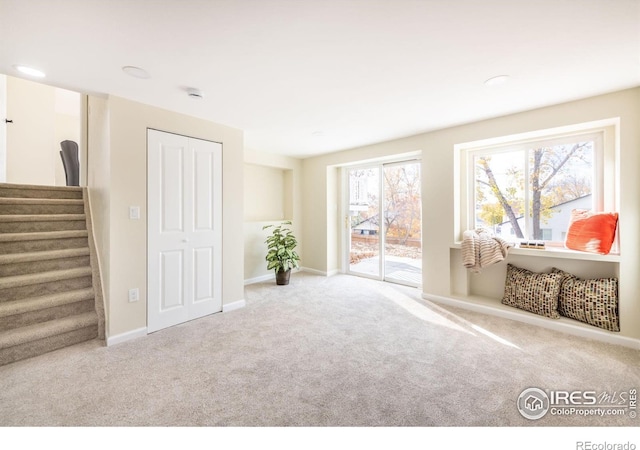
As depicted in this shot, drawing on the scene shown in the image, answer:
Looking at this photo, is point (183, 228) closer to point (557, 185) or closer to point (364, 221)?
point (364, 221)

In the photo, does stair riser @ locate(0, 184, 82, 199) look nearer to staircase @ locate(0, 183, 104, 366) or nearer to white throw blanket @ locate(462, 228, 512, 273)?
staircase @ locate(0, 183, 104, 366)

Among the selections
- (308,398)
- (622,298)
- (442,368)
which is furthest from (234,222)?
(622,298)

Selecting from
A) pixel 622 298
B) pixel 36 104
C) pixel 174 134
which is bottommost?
pixel 622 298

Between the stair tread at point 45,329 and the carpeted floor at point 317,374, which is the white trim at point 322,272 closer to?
the carpeted floor at point 317,374

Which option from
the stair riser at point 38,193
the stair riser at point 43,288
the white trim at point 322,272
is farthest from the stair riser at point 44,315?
the white trim at point 322,272

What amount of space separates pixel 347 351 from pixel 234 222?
7.05 feet

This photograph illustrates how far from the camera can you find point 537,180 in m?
3.30

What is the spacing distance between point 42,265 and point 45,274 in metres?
0.14

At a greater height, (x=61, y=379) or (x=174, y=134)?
(x=174, y=134)

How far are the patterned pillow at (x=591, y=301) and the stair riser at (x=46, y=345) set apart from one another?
4851 mm

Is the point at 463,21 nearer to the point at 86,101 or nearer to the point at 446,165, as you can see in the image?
the point at 446,165

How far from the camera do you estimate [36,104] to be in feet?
15.8

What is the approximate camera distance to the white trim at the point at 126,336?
260 cm

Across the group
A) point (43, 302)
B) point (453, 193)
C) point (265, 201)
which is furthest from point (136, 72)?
point (453, 193)
